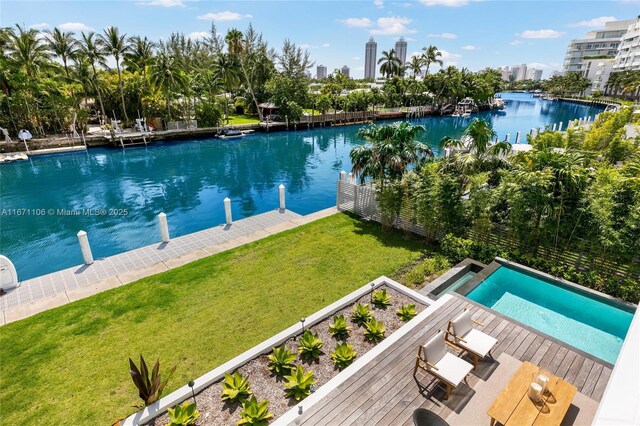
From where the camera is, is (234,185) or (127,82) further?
(127,82)

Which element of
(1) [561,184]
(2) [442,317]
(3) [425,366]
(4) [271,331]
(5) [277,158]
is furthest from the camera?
(5) [277,158]

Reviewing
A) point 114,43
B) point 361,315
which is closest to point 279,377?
point 361,315

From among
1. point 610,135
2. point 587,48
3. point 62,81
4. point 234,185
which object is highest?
point 587,48

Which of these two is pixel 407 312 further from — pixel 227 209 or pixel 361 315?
pixel 227 209

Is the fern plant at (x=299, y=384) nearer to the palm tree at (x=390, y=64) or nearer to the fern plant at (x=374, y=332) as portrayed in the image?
the fern plant at (x=374, y=332)

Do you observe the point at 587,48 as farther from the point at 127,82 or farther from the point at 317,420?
the point at 317,420

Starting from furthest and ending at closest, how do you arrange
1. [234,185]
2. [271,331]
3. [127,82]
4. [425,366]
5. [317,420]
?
[127,82], [234,185], [271,331], [425,366], [317,420]

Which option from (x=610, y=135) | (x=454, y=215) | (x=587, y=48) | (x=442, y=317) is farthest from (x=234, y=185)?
(x=587, y=48)
